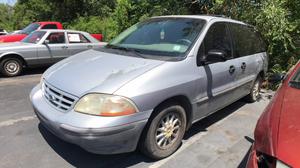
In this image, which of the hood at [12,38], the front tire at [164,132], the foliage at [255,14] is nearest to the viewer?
the front tire at [164,132]

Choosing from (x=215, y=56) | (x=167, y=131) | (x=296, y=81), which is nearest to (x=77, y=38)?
(x=215, y=56)

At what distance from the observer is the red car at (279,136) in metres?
2.16

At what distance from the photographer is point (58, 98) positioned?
348cm

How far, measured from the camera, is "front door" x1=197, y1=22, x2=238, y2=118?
166 inches

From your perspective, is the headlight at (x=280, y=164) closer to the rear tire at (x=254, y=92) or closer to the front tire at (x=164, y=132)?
the front tire at (x=164, y=132)

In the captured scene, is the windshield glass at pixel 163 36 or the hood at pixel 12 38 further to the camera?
the hood at pixel 12 38

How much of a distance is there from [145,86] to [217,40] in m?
1.79

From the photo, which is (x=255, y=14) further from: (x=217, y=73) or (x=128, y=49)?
(x=128, y=49)

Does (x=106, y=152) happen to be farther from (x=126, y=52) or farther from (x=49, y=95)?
(x=126, y=52)

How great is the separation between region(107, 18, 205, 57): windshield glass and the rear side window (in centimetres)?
93

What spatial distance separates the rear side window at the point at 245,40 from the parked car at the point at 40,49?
396 centimetres

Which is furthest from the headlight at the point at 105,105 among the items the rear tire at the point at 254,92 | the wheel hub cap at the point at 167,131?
the rear tire at the point at 254,92

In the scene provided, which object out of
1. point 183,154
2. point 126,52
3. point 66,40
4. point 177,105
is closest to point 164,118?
point 177,105

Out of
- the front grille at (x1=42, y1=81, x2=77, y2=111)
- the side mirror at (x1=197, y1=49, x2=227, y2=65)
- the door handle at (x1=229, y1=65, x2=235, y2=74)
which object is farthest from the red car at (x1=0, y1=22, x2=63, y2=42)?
the side mirror at (x1=197, y1=49, x2=227, y2=65)
